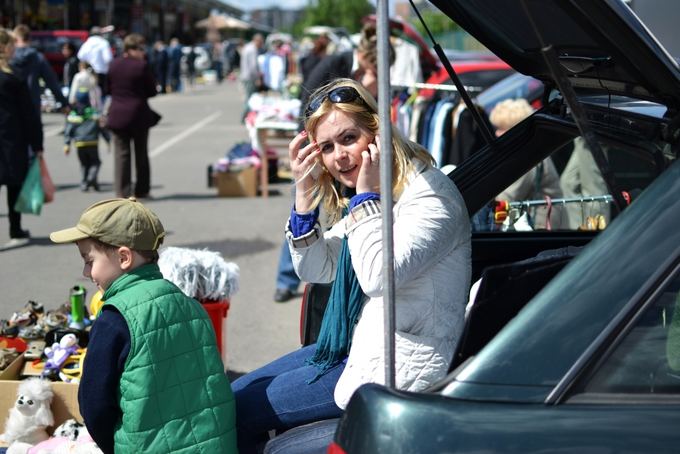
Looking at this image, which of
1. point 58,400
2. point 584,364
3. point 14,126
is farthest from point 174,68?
point 584,364

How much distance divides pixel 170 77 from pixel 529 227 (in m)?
32.8

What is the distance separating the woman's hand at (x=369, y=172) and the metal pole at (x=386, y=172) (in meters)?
0.69

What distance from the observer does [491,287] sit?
100 inches

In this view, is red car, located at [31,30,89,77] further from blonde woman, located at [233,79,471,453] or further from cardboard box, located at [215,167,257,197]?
blonde woman, located at [233,79,471,453]

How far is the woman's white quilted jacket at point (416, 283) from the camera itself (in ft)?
8.18

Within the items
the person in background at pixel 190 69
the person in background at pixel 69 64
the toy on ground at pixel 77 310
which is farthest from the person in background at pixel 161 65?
the toy on ground at pixel 77 310

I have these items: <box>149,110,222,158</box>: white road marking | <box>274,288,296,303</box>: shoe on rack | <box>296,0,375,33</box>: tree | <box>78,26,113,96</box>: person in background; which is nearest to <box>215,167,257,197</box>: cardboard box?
<box>149,110,222,158</box>: white road marking

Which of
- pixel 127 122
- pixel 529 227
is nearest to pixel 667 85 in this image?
pixel 529 227

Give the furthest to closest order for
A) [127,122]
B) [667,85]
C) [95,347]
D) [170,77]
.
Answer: [170,77] → [127,122] → [95,347] → [667,85]

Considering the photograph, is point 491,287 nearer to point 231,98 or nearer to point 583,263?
Result: point 583,263

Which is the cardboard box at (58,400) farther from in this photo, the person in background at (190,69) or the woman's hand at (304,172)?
the person in background at (190,69)

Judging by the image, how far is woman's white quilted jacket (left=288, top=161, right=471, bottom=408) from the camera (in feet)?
8.18

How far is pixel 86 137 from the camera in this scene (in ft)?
39.0

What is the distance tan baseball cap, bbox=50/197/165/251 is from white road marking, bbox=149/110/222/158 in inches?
525
